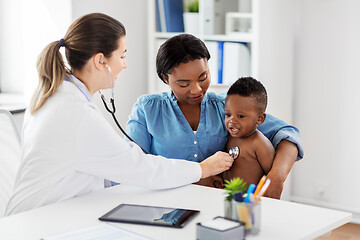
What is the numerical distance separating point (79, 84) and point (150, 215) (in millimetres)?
506

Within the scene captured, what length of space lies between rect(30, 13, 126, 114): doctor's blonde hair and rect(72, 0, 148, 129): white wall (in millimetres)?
1710

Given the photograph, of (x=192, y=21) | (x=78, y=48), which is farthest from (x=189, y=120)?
(x=192, y=21)

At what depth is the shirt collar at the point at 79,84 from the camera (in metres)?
1.51

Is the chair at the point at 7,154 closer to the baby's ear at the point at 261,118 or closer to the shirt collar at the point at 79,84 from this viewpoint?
the shirt collar at the point at 79,84

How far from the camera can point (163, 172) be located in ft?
4.85

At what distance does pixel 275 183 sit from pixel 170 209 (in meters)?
0.61

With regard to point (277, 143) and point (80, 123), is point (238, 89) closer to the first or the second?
point (277, 143)

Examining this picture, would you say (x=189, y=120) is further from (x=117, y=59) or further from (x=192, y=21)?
(x=192, y=21)

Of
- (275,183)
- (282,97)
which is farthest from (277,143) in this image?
(282,97)

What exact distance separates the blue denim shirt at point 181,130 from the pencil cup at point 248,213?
2.68 feet

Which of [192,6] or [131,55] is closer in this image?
[192,6]

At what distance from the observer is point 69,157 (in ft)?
4.57

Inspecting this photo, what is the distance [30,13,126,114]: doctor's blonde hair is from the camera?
1.49 m

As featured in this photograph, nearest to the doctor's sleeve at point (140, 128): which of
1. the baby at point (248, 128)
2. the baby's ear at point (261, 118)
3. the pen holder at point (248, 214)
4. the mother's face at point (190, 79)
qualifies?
the mother's face at point (190, 79)
